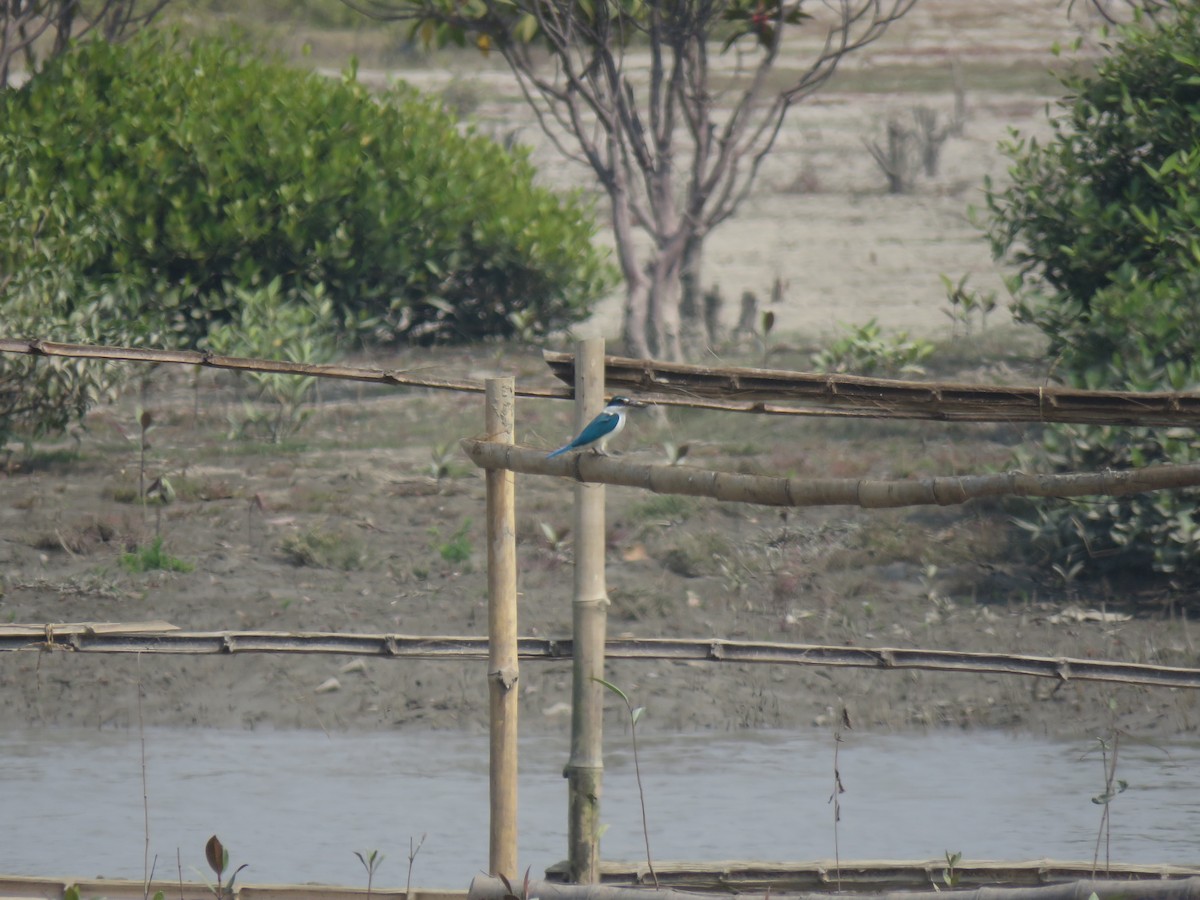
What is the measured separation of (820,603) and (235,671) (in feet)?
11.2

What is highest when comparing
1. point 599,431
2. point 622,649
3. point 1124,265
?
point 1124,265

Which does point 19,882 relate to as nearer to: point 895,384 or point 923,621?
point 895,384

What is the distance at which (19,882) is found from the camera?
561cm

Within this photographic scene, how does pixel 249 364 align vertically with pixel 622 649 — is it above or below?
above

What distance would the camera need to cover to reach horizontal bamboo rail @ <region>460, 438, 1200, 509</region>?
170 inches

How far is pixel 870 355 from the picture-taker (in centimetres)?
1308

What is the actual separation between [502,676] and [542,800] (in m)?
3.09

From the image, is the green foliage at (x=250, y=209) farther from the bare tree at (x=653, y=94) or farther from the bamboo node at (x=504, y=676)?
the bamboo node at (x=504, y=676)

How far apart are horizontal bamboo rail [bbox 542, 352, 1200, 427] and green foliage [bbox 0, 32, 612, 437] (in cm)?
724

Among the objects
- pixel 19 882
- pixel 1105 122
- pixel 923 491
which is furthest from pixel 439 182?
pixel 923 491

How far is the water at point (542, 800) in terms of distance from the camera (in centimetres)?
766

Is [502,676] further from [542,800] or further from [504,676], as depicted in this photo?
[542,800]

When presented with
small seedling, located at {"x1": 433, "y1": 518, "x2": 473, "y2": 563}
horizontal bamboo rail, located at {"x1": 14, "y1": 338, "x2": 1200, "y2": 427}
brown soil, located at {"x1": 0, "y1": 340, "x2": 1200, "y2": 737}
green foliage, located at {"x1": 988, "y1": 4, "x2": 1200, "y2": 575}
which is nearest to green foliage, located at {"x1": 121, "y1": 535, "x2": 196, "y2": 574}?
brown soil, located at {"x1": 0, "y1": 340, "x2": 1200, "y2": 737}

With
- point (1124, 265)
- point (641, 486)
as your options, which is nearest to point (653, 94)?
point (1124, 265)
